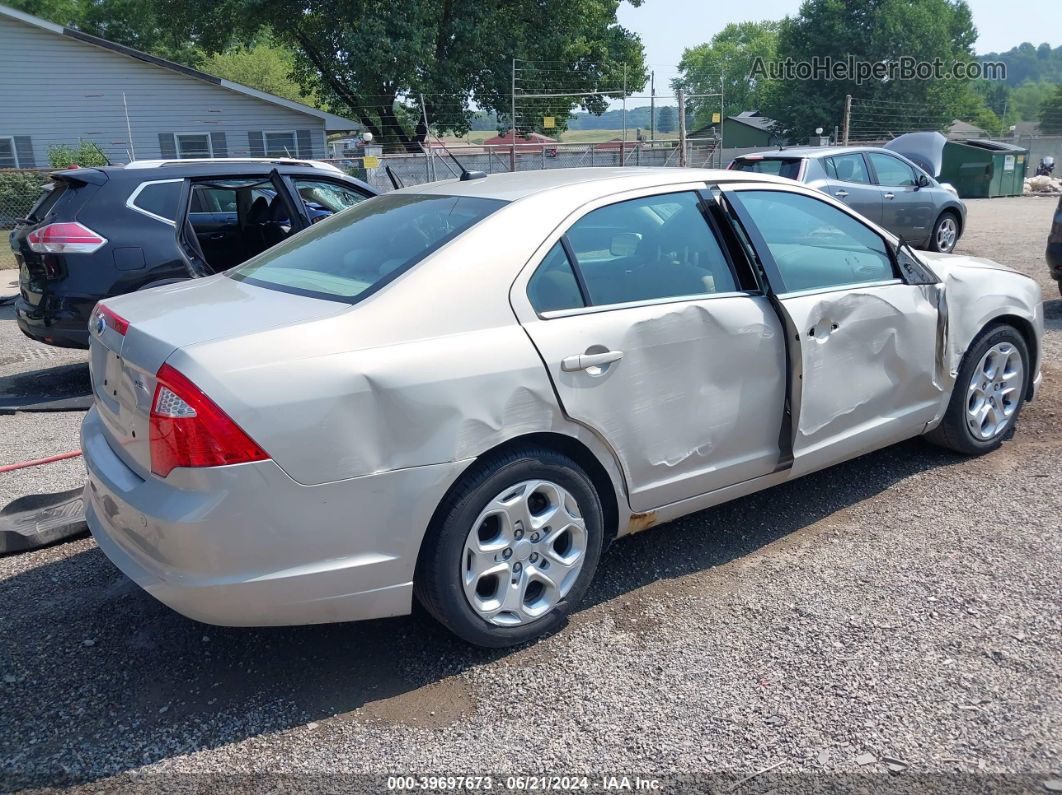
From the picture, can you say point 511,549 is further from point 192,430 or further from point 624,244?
point 624,244

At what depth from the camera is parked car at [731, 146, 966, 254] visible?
11656 millimetres

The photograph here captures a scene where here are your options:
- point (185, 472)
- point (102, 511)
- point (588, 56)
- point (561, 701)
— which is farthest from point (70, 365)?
point (588, 56)

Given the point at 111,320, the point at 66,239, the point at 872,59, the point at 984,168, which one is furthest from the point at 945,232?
the point at 872,59

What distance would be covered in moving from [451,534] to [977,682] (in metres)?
1.75

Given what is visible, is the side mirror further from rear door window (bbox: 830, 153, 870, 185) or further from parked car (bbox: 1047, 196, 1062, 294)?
rear door window (bbox: 830, 153, 870, 185)

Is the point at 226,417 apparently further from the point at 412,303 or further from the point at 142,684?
the point at 142,684

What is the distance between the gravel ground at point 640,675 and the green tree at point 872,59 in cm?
4634

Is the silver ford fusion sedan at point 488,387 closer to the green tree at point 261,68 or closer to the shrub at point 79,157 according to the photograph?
the shrub at point 79,157

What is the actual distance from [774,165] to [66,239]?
8979 millimetres

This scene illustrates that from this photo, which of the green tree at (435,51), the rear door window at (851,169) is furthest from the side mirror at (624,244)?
the green tree at (435,51)

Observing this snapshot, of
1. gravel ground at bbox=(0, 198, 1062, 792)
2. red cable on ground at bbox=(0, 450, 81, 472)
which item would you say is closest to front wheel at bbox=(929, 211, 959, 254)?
gravel ground at bbox=(0, 198, 1062, 792)

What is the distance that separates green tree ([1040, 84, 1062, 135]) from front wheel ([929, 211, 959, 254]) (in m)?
59.5

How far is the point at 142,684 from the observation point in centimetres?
288

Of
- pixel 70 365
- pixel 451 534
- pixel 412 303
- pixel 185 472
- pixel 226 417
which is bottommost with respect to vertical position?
pixel 70 365
